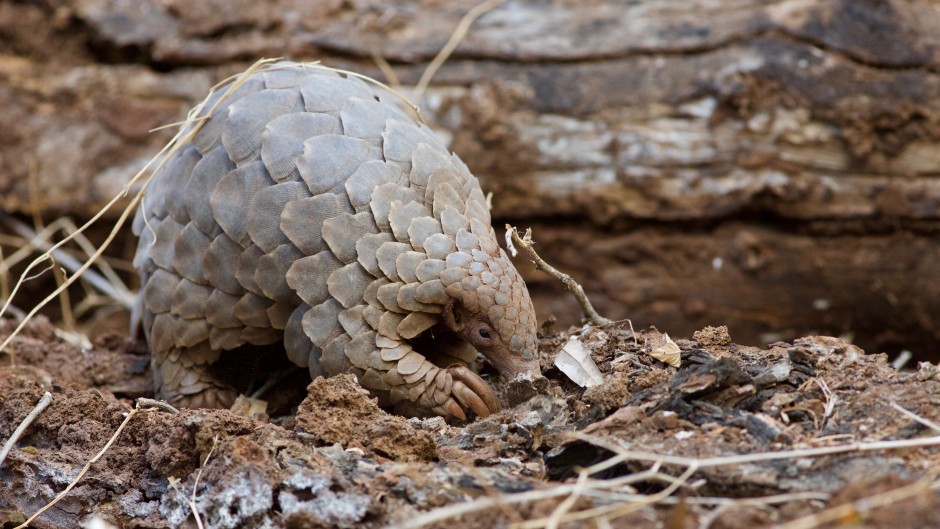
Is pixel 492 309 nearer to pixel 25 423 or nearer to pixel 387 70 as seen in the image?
pixel 25 423

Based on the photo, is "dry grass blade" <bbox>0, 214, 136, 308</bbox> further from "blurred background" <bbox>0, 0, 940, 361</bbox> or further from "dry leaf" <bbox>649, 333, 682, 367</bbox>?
"dry leaf" <bbox>649, 333, 682, 367</bbox>

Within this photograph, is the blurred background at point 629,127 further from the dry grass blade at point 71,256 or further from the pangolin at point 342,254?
the pangolin at point 342,254

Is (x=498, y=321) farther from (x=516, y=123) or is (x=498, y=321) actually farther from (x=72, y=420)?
(x=516, y=123)

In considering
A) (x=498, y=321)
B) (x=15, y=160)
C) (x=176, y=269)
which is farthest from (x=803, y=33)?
(x=15, y=160)

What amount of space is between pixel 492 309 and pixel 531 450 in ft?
1.89

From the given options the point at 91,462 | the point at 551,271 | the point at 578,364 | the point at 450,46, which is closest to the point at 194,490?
the point at 91,462

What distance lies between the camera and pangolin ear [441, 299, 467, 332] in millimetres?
3344

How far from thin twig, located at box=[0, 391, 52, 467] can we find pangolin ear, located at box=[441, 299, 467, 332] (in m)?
1.39

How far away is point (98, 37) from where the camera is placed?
623 cm

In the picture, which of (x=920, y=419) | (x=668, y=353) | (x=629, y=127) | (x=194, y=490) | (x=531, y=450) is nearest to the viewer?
(x=920, y=419)

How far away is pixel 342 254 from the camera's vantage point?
3.30 m

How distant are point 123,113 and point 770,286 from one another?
4274mm

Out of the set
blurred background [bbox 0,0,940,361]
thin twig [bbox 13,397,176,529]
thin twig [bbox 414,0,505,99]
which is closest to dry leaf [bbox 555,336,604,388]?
thin twig [bbox 13,397,176,529]

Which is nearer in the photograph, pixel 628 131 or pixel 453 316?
pixel 453 316
